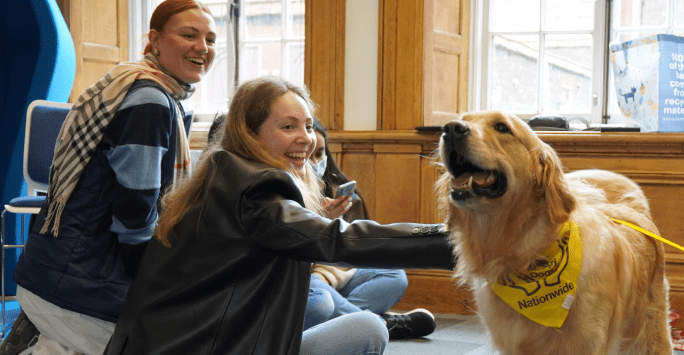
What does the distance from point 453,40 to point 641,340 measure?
8.28 feet

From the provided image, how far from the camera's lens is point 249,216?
1439 mm

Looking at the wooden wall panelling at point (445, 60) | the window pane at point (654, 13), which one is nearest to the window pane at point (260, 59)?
the wooden wall panelling at point (445, 60)

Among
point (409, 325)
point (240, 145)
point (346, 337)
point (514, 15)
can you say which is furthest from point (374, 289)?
point (514, 15)

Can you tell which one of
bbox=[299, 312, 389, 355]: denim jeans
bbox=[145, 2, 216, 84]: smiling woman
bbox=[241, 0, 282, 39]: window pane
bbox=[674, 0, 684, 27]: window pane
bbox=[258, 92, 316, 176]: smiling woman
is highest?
bbox=[241, 0, 282, 39]: window pane

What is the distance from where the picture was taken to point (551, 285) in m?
1.62

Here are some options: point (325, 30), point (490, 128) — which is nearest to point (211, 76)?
point (325, 30)

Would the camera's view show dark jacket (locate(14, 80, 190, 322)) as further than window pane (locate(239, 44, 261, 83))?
No

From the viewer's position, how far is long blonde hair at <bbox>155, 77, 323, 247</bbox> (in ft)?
5.08

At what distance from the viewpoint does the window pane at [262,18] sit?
5023mm

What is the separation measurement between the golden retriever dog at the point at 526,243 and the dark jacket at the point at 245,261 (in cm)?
25

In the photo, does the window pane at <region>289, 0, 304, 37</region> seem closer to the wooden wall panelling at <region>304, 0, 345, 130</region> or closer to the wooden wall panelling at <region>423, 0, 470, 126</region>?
the wooden wall panelling at <region>304, 0, 345, 130</region>

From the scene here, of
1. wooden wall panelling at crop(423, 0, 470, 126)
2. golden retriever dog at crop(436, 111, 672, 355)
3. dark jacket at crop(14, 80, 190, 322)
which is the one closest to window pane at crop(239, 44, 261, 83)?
wooden wall panelling at crop(423, 0, 470, 126)

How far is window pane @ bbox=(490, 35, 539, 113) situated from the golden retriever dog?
104 inches

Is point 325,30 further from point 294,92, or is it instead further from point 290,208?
point 290,208
